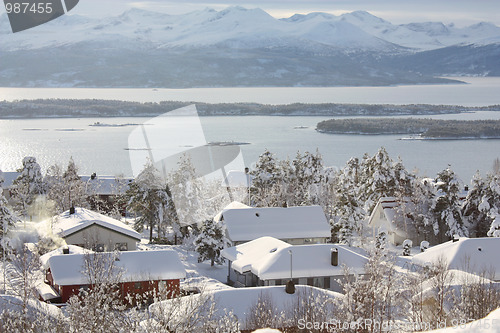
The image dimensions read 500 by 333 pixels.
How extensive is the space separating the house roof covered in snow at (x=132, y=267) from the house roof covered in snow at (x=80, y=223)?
20.7 feet

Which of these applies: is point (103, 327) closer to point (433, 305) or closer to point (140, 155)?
point (433, 305)

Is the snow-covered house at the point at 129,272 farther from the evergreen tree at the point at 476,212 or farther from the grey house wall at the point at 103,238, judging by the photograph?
the evergreen tree at the point at 476,212

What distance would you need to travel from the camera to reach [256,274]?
23.1 metres

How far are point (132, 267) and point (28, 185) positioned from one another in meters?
18.8

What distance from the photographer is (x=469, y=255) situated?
24.7 m

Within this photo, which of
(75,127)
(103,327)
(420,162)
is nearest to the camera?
(103,327)

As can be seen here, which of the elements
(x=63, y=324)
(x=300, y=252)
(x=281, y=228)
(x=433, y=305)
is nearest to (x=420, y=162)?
(x=281, y=228)

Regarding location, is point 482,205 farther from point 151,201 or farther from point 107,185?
point 107,185

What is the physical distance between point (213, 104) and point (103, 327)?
166848 mm

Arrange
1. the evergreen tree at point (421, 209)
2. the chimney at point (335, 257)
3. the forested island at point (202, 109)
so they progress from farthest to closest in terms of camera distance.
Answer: the forested island at point (202, 109), the evergreen tree at point (421, 209), the chimney at point (335, 257)

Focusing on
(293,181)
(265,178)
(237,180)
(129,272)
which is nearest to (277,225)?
(129,272)

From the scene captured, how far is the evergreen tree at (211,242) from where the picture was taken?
29.4m

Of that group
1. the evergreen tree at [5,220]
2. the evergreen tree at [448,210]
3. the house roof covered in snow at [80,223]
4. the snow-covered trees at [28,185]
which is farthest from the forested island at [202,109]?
the evergreen tree at [5,220]

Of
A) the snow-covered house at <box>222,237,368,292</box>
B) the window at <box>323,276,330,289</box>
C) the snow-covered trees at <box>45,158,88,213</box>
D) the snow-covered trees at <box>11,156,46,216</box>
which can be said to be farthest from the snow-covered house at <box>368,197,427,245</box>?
the snow-covered trees at <box>11,156,46,216</box>
